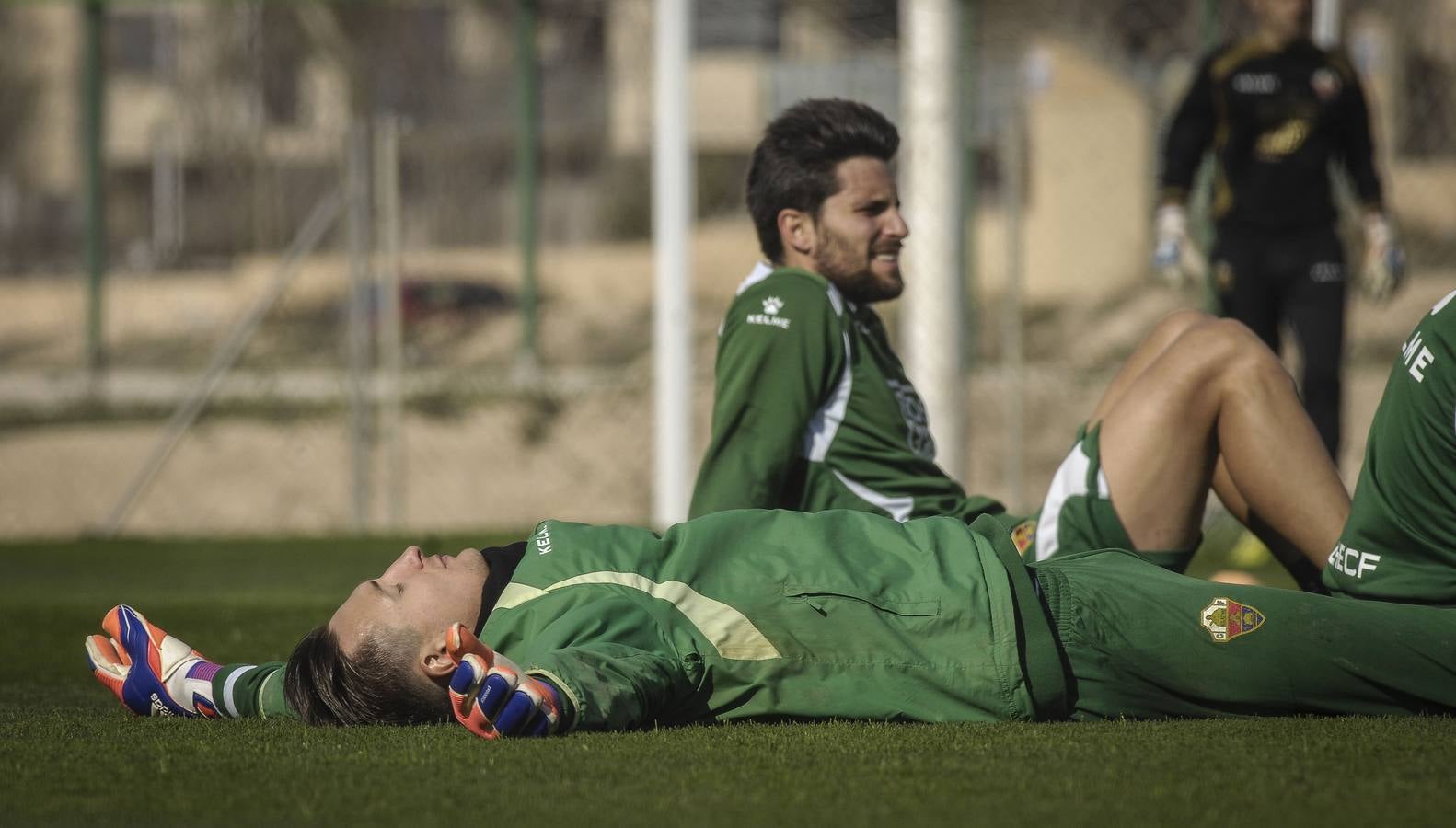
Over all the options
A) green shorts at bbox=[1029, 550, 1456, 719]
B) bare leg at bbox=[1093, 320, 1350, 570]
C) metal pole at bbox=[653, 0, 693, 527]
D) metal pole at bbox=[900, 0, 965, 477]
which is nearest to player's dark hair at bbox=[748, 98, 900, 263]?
bare leg at bbox=[1093, 320, 1350, 570]

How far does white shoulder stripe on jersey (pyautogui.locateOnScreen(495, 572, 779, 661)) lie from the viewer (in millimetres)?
2838

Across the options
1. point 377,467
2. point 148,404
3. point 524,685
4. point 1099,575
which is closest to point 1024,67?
point 377,467

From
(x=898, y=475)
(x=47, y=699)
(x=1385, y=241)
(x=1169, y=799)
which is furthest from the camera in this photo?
(x=1385, y=241)

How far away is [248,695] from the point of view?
3178mm

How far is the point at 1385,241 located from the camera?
6035mm

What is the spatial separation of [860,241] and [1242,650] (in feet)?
5.29

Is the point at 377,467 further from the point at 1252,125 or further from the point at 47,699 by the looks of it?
the point at 47,699

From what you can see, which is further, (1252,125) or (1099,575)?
(1252,125)

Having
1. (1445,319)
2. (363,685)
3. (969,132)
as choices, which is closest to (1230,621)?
(1445,319)

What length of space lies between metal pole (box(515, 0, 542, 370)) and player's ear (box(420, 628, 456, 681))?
28.4 feet

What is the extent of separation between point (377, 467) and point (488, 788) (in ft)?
35.3

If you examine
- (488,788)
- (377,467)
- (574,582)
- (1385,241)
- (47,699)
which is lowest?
(377,467)

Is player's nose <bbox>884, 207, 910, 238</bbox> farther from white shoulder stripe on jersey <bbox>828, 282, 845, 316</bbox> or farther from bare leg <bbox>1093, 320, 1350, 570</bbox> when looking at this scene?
bare leg <bbox>1093, 320, 1350, 570</bbox>

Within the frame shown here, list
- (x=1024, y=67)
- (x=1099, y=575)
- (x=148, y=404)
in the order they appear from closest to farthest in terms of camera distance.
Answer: (x=1099, y=575) → (x=1024, y=67) → (x=148, y=404)
